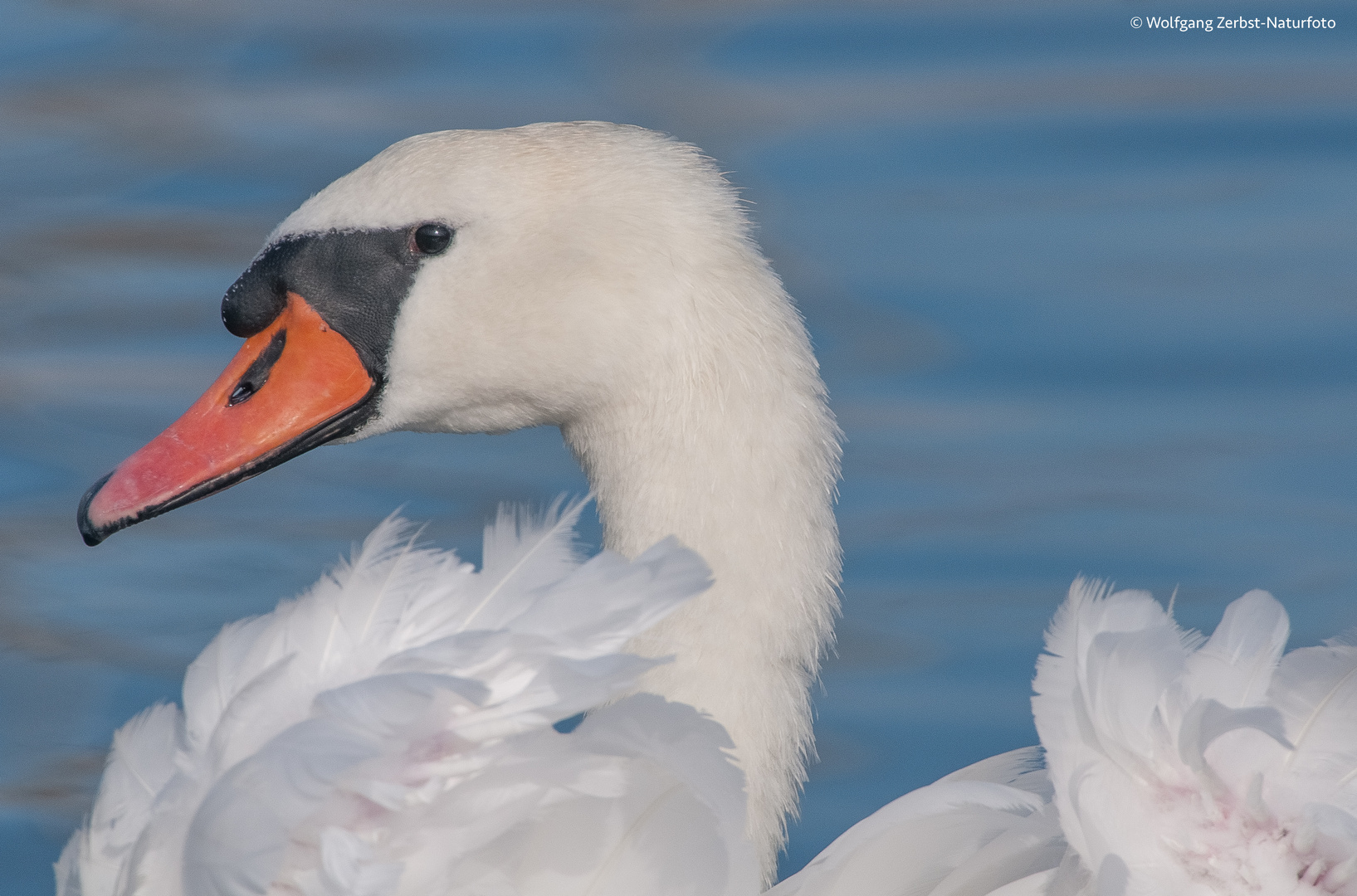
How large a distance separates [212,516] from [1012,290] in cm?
260

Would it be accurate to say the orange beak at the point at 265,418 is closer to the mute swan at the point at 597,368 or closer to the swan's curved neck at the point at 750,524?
the mute swan at the point at 597,368

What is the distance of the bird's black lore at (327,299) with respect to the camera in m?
3.40

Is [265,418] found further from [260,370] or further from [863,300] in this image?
[863,300]

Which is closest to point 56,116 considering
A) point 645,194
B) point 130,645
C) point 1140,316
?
point 130,645

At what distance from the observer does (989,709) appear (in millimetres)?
5047

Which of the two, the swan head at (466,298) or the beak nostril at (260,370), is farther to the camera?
the beak nostril at (260,370)

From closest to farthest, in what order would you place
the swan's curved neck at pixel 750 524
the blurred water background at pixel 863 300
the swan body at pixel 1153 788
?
the swan body at pixel 1153 788, the swan's curved neck at pixel 750 524, the blurred water background at pixel 863 300

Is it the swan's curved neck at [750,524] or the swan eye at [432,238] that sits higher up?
the swan eye at [432,238]

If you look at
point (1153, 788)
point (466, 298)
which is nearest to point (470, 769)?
point (1153, 788)

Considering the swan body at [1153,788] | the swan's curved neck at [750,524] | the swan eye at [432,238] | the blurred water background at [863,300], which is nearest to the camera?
the swan body at [1153,788]

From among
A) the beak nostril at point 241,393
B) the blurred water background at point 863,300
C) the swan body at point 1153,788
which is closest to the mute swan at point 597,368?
the beak nostril at point 241,393

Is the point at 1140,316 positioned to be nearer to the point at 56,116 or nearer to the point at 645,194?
the point at 645,194

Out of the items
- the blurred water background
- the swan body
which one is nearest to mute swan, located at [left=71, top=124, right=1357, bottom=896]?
the swan body

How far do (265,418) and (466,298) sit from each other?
1.29ft
